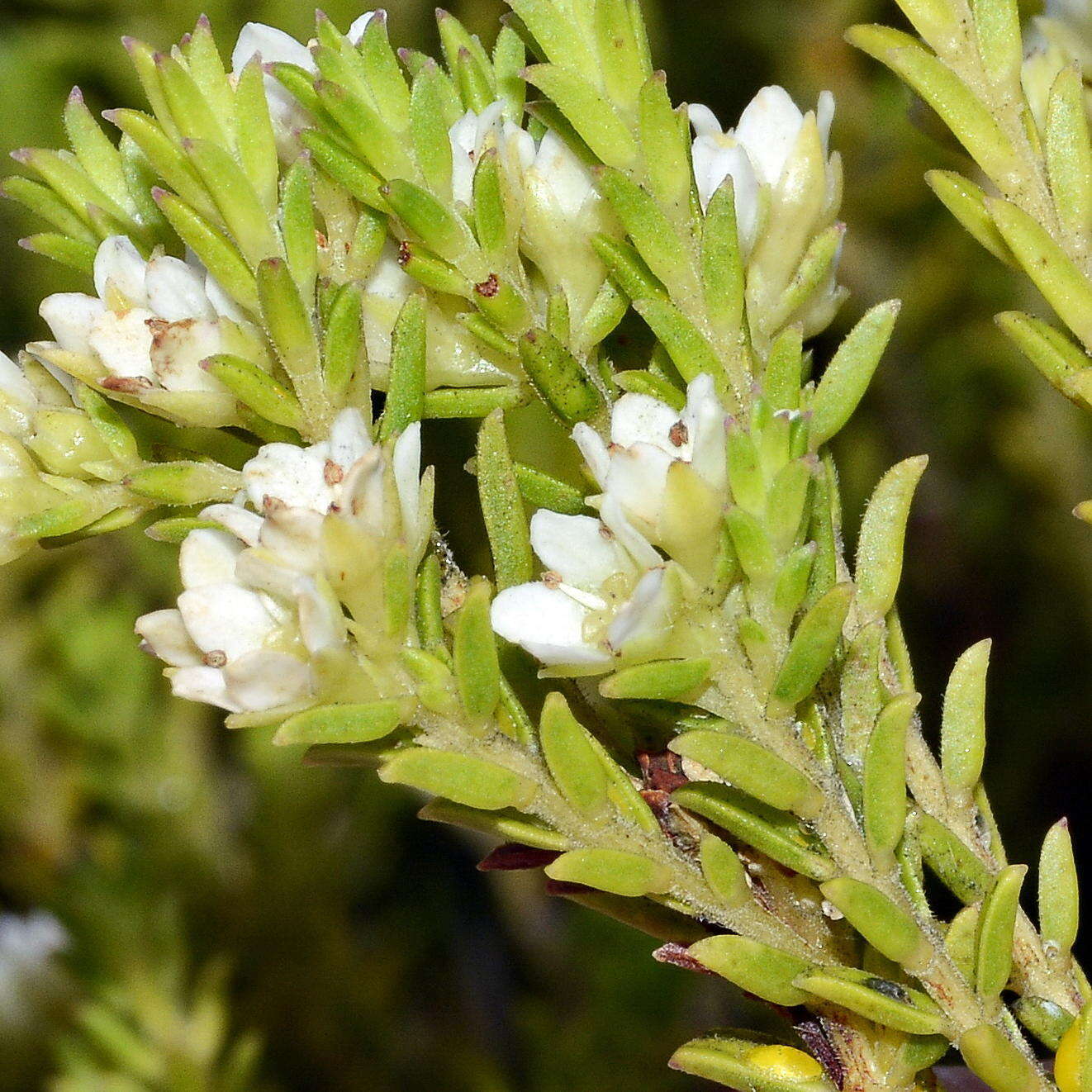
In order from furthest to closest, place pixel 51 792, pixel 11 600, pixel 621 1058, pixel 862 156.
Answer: pixel 862 156, pixel 11 600, pixel 51 792, pixel 621 1058

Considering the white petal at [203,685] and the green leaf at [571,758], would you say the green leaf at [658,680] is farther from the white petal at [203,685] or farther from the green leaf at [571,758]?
the white petal at [203,685]

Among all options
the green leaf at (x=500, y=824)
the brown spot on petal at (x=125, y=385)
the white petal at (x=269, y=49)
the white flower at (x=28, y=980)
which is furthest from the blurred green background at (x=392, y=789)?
the white petal at (x=269, y=49)

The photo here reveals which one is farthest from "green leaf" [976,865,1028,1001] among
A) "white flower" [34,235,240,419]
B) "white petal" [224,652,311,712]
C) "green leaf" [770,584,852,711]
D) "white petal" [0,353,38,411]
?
"white petal" [0,353,38,411]

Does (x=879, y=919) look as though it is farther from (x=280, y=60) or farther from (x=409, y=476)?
(x=280, y=60)

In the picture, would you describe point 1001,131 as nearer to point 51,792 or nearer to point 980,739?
point 980,739

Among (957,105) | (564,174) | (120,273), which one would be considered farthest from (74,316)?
(957,105)

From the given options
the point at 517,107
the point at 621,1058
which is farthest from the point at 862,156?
the point at 517,107
